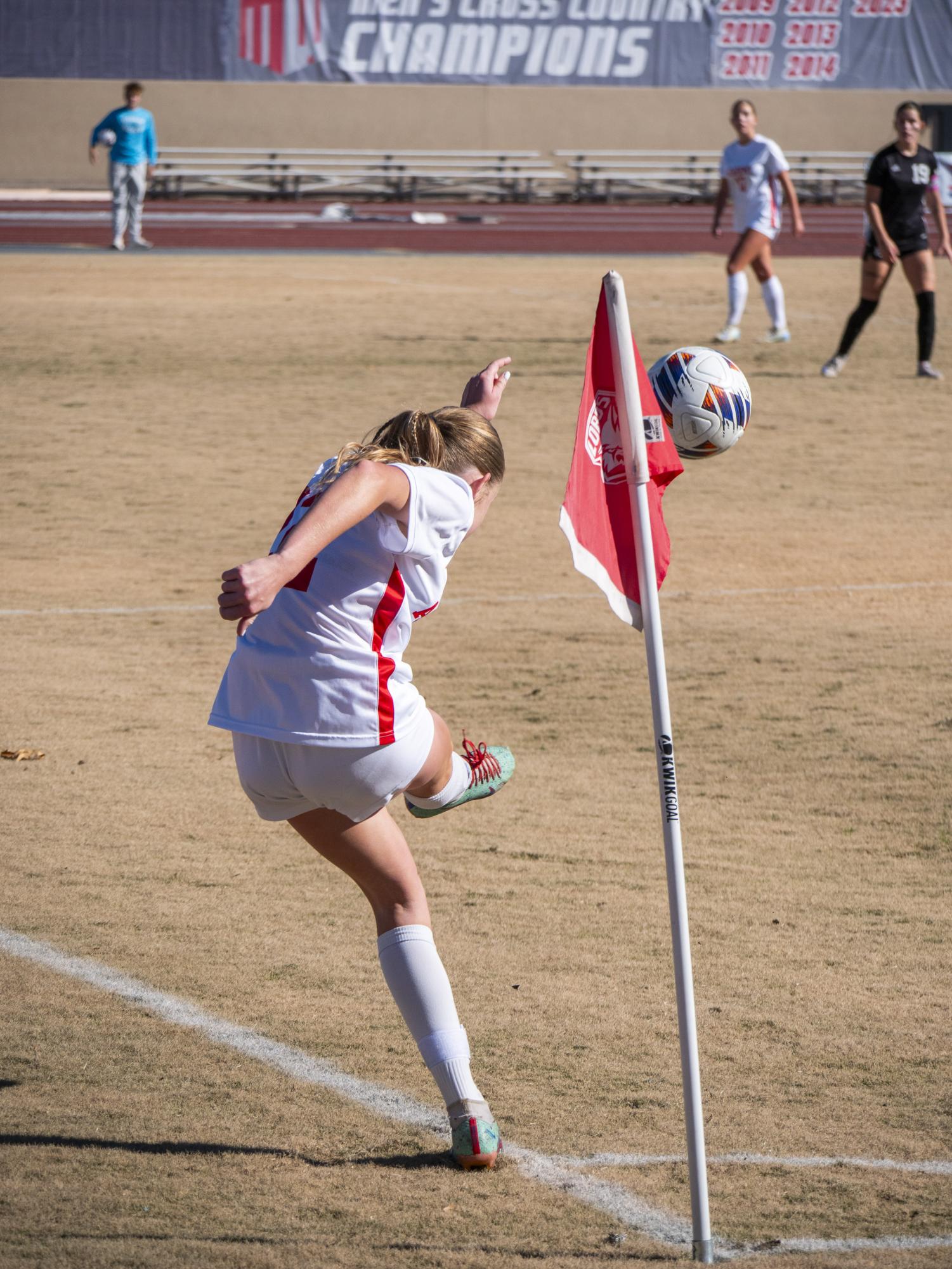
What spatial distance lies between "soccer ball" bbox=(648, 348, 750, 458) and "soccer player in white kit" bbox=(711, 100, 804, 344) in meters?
12.2

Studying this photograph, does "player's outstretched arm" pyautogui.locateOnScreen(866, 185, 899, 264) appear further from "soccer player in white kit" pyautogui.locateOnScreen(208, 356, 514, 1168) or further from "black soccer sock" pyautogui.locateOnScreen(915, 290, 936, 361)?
"soccer player in white kit" pyautogui.locateOnScreen(208, 356, 514, 1168)

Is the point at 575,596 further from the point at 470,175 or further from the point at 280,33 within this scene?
the point at 280,33

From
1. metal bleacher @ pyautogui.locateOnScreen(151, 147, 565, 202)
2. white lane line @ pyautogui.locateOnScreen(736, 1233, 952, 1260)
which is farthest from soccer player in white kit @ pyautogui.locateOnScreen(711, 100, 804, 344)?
metal bleacher @ pyautogui.locateOnScreen(151, 147, 565, 202)

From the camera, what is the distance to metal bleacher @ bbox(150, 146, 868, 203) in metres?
38.4

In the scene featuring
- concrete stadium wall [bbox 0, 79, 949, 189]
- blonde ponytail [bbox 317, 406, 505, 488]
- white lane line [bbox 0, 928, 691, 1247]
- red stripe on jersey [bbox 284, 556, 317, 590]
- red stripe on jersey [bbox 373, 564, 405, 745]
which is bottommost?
white lane line [bbox 0, 928, 691, 1247]

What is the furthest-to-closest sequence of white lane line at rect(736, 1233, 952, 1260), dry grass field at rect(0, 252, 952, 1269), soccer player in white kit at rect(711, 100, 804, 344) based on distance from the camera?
soccer player in white kit at rect(711, 100, 804, 344)
dry grass field at rect(0, 252, 952, 1269)
white lane line at rect(736, 1233, 952, 1260)

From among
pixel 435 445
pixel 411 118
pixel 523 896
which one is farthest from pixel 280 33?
pixel 435 445

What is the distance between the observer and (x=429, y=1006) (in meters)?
3.90

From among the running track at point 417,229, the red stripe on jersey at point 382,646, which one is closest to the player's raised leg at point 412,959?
the red stripe on jersey at point 382,646

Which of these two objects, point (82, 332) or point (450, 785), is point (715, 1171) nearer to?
point (450, 785)

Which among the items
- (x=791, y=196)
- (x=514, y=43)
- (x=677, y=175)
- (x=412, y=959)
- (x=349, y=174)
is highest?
→ (x=514, y=43)

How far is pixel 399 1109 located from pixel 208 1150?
0.50 metres

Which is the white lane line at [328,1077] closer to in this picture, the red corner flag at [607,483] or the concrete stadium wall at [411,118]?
the red corner flag at [607,483]

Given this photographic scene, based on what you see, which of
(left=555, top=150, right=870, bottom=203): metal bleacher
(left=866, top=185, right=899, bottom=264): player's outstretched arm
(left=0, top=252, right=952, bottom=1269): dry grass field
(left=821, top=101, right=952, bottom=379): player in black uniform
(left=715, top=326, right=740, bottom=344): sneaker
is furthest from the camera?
(left=555, top=150, right=870, bottom=203): metal bleacher
